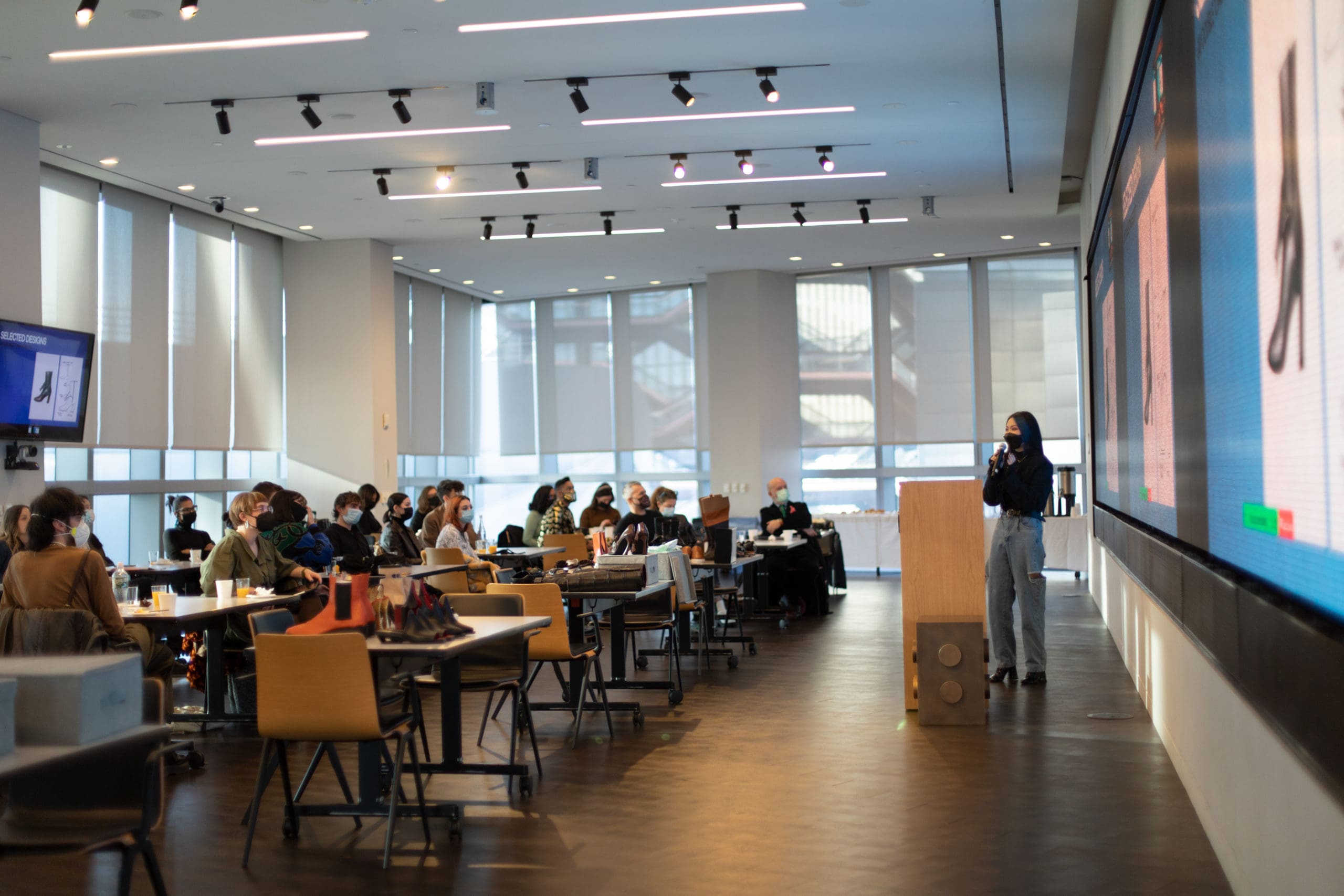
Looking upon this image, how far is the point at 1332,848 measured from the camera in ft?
7.53

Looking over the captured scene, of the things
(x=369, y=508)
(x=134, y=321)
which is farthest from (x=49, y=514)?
(x=134, y=321)

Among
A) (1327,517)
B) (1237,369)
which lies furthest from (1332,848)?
(1237,369)

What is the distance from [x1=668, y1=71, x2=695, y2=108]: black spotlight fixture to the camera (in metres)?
8.19

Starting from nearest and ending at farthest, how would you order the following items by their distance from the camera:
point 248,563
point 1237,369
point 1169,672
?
point 1237,369
point 1169,672
point 248,563

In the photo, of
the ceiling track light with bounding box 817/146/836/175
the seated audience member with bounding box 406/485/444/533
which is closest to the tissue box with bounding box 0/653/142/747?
the ceiling track light with bounding box 817/146/836/175

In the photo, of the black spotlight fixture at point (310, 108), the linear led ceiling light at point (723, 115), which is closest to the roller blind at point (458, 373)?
the linear led ceiling light at point (723, 115)

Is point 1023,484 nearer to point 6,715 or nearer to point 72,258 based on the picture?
point 6,715

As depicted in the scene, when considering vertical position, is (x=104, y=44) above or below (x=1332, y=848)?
above

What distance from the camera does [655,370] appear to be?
18.3m

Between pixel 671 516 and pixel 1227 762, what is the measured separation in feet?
21.5

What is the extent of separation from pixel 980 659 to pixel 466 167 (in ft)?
21.8

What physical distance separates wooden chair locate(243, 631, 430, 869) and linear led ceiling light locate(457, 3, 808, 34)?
4391 mm

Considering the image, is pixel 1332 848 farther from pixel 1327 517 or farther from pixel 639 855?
pixel 639 855

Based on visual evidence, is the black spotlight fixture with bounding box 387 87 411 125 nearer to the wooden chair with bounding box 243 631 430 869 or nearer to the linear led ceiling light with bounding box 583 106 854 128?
the linear led ceiling light with bounding box 583 106 854 128
